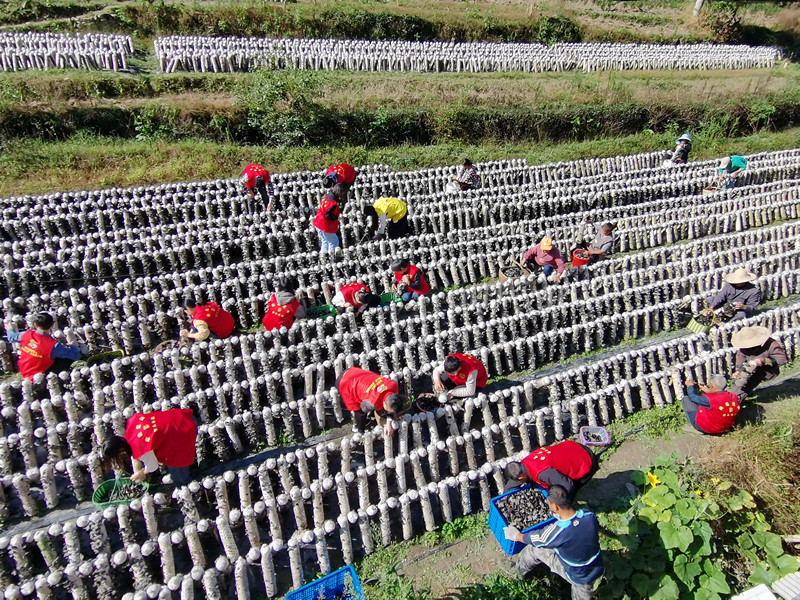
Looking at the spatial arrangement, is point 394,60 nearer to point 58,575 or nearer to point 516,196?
point 516,196

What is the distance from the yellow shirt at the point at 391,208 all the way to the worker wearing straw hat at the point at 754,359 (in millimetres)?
6953

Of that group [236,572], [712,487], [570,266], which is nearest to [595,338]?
[570,266]

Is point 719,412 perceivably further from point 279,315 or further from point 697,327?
point 279,315

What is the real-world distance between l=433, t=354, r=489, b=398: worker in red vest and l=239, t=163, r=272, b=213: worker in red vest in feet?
25.2

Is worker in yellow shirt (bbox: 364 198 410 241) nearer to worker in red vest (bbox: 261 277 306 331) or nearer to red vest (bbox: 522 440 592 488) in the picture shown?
worker in red vest (bbox: 261 277 306 331)

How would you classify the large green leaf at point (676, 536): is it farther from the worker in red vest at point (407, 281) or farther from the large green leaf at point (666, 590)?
the worker in red vest at point (407, 281)

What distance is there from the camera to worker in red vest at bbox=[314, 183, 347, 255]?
1170cm

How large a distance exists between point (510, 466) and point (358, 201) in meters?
9.24

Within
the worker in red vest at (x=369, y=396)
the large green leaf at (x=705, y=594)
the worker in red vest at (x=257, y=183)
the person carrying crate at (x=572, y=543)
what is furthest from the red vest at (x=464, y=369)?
the worker in red vest at (x=257, y=183)

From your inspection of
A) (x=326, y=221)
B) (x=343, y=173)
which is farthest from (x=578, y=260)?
(x=343, y=173)

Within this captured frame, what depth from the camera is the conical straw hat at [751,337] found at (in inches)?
338

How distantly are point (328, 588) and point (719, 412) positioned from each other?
5.69 m

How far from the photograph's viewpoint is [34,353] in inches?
329

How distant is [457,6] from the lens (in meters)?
34.6
